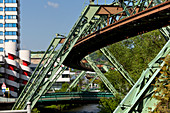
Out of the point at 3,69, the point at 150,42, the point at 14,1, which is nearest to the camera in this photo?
the point at 150,42

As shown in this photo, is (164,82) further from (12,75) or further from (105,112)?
(12,75)

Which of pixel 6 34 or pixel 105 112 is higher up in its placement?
pixel 6 34

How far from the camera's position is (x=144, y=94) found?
9688 mm

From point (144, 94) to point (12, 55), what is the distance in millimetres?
55164

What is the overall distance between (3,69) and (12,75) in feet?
13.2

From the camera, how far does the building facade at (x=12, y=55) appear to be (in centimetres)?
5903

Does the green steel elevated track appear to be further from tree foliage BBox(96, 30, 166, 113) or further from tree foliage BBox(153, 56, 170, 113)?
tree foliage BBox(96, 30, 166, 113)

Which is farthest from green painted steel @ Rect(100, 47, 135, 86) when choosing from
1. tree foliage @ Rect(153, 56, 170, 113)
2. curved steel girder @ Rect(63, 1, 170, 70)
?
tree foliage @ Rect(153, 56, 170, 113)

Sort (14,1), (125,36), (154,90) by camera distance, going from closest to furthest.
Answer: (154,90) → (125,36) → (14,1)

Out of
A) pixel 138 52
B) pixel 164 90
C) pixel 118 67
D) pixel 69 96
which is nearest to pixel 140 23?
pixel 164 90

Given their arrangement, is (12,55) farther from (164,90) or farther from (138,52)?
(164,90)

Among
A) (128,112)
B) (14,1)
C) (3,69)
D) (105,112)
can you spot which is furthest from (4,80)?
(128,112)

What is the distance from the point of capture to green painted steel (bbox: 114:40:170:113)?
952cm

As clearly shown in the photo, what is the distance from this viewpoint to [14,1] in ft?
278
